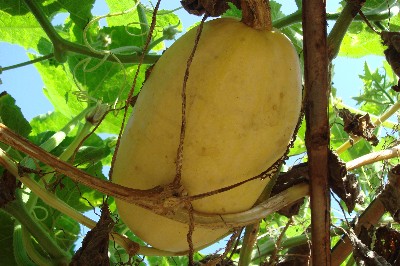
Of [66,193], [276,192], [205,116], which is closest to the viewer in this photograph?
[205,116]

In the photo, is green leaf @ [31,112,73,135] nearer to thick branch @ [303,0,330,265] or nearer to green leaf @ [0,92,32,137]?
green leaf @ [0,92,32,137]

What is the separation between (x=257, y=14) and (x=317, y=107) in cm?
17

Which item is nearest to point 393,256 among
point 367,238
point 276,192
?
point 367,238

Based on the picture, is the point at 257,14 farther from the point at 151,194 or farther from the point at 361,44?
the point at 361,44

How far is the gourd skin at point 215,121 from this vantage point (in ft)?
2.84

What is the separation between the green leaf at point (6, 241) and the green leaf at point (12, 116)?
0.74ft

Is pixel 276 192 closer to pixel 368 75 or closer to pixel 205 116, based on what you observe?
pixel 205 116

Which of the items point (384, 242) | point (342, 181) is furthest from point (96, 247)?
point (384, 242)

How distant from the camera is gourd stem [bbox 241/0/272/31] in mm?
926

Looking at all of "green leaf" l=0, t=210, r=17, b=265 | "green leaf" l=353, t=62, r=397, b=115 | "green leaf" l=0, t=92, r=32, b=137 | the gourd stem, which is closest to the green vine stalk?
"green leaf" l=0, t=92, r=32, b=137

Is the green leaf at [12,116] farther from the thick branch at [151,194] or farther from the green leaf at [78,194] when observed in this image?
the thick branch at [151,194]

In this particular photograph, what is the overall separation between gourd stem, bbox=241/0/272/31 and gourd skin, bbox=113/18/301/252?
0.01 meters

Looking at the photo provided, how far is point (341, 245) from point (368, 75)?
94cm

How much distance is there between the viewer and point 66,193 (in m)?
1.47
